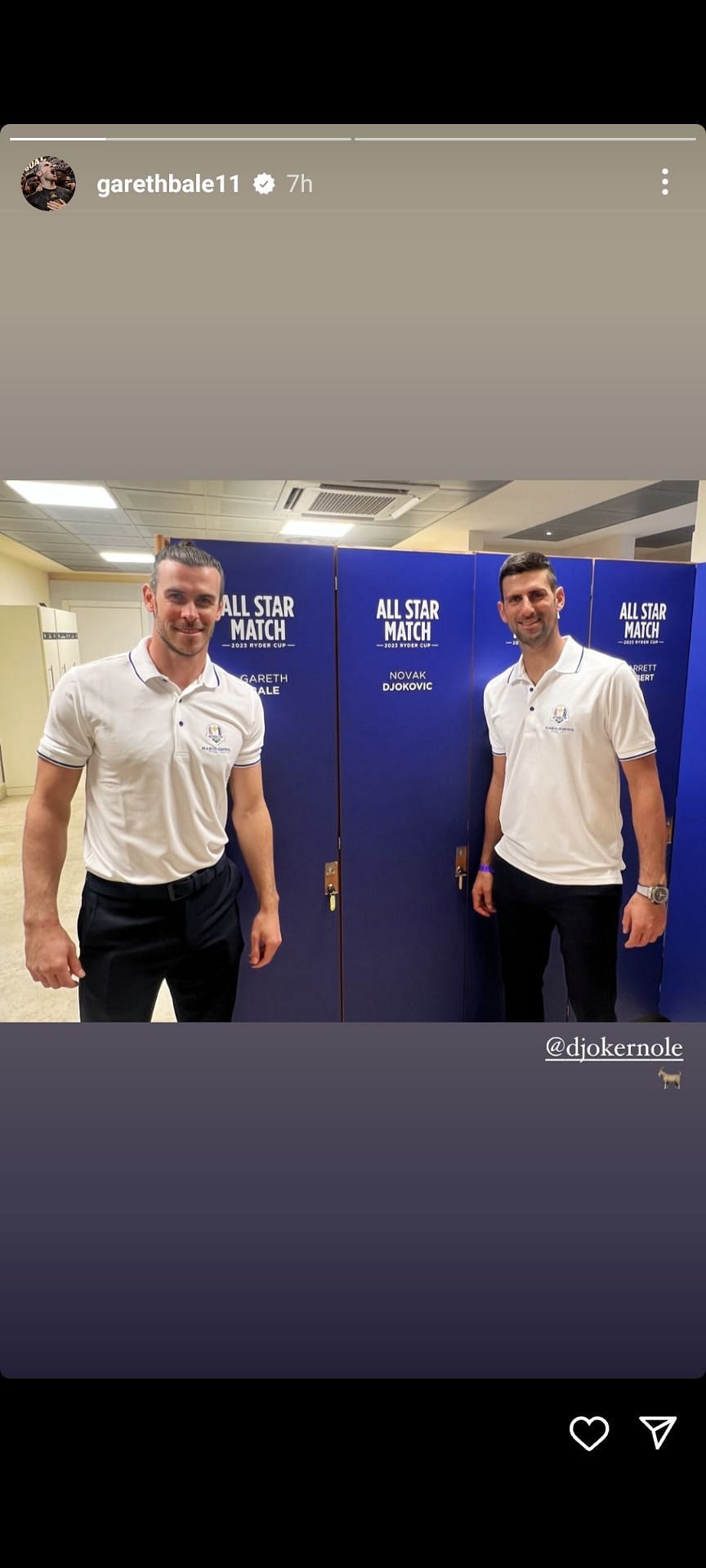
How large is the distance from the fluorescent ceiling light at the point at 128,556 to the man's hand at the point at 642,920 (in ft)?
3.70

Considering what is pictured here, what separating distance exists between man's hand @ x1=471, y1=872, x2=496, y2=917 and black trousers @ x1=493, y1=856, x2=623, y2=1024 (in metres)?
0.02

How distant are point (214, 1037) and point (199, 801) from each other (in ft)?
1.36

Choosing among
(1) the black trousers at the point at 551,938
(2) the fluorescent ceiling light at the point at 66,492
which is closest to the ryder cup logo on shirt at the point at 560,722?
(1) the black trousers at the point at 551,938

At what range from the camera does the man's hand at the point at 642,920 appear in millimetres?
1065

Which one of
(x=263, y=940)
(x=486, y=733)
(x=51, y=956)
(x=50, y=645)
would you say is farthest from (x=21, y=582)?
(x=486, y=733)

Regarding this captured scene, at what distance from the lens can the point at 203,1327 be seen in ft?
2.61

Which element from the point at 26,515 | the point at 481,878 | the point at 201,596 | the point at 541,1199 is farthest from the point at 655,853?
the point at 26,515

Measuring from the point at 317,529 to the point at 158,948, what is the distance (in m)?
0.95

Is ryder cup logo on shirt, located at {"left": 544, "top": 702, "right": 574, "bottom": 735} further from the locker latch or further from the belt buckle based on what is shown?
the belt buckle

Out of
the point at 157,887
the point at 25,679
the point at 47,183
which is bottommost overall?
the point at 157,887

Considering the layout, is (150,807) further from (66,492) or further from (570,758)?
(570,758)

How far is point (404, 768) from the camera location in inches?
52.5

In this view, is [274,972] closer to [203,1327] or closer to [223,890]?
[223,890]
